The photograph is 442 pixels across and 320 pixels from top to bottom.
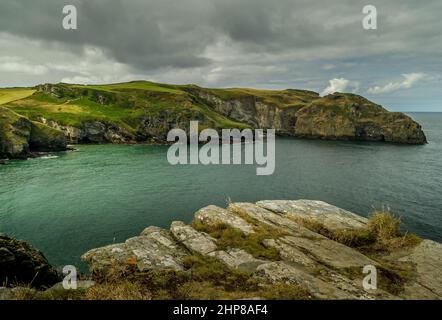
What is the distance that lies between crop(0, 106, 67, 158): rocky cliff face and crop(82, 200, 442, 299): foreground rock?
309 feet

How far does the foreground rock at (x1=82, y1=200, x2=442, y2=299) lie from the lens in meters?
17.3

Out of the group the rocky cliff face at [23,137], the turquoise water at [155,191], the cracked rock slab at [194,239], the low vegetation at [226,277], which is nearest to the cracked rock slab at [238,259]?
the low vegetation at [226,277]

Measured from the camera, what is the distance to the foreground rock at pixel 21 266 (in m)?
17.8

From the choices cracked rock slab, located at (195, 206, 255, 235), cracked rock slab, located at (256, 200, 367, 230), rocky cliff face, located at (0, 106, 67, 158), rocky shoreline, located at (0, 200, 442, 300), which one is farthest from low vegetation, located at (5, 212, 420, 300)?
rocky cliff face, located at (0, 106, 67, 158)

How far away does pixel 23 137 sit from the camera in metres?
104

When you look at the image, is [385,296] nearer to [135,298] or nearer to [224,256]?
[224,256]

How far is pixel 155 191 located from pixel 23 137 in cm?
7226

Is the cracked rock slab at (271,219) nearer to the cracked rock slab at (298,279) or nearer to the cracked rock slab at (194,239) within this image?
the cracked rock slab at (194,239)

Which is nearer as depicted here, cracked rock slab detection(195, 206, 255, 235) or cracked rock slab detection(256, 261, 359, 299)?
cracked rock slab detection(256, 261, 359, 299)

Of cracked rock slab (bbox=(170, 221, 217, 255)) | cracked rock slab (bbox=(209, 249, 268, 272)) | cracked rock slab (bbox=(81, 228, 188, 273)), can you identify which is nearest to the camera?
cracked rock slab (bbox=(209, 249, 268, 272))

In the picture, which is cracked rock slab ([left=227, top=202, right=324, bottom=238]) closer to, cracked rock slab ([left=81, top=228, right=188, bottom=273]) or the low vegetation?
the low vegetation
